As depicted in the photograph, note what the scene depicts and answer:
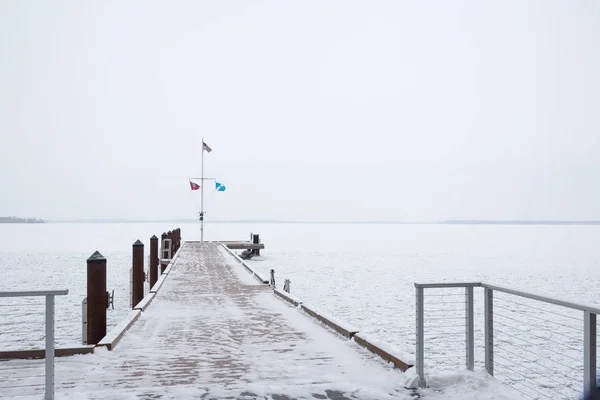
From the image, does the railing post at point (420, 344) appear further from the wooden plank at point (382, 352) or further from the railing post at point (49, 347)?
the railing post at point (49, 347)

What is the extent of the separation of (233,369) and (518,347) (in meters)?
8.47

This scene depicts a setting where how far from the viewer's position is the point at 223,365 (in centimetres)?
627

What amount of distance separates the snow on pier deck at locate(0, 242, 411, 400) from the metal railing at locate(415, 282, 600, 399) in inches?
37.8

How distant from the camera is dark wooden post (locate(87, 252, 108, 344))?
28.9ft

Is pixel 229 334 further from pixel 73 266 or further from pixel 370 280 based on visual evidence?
pixel 73 266

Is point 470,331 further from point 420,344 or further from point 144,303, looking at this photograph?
point 144,303

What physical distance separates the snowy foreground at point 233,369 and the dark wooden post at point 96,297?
71cm

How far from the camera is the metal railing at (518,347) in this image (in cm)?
492

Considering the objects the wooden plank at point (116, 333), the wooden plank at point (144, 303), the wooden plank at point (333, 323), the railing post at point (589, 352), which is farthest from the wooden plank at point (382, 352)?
the wooden plank at point (144, 303)

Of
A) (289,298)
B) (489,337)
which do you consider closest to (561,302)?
(489,337)

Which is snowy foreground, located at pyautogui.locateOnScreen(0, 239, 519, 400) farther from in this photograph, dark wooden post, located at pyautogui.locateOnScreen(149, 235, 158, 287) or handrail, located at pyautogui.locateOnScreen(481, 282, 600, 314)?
→ dark wooden post, located at pyautogui.locateOnScreen(149, 235, 158, 287)

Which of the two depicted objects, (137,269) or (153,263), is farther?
(153,263)

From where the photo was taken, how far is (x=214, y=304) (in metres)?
11.5

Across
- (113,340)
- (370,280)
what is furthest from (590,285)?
(113,340)
